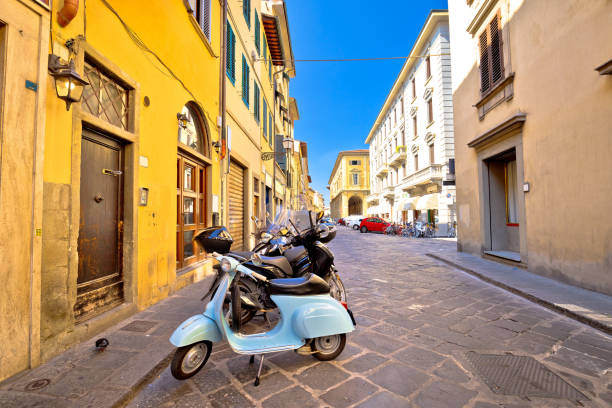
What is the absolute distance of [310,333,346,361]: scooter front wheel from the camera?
2652mm

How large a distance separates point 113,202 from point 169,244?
124 centimetres

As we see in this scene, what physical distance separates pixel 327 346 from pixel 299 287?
0.62 metres

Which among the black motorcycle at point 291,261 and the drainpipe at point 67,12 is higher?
the drainpipe at point 67,12

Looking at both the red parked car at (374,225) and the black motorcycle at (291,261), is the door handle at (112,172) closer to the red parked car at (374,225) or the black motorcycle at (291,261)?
the black motorcycle at (291,261)

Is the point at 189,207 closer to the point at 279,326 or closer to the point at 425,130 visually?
the point at 279,326

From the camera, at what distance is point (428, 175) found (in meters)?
19.9

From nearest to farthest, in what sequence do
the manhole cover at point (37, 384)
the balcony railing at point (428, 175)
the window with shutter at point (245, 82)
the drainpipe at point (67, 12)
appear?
the manhole cover at point (37, 384) < the drainpipe at point (67, 12) < the window with shutter at point (245, 82) < the balcony railing at point (428, 175)

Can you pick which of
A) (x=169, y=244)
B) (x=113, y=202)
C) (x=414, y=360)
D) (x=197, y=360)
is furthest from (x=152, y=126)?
(x=414, y=360)

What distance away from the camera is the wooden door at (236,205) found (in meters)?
8.45

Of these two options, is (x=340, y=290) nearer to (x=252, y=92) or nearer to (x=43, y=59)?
(x=43, y=59)

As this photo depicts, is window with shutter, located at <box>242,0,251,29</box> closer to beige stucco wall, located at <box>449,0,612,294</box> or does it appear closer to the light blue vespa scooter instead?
beige stucco wall, located at <box>449,0,612,294</box>

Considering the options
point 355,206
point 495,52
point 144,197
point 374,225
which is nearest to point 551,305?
point 144,197

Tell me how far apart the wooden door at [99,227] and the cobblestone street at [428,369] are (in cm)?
148

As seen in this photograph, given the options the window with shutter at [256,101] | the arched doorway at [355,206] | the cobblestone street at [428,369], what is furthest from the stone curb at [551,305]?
the arched doorway at [355,206]
